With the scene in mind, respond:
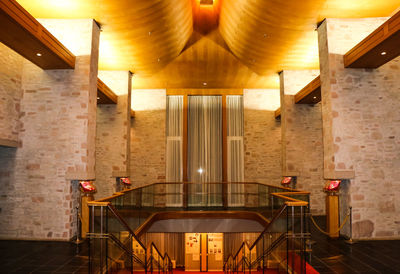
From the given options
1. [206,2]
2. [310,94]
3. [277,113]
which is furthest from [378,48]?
[277,113]

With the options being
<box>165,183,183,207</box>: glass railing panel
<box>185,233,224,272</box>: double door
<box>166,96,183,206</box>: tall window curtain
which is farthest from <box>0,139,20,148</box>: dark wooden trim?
<box>185,233,224,272</box>: double door

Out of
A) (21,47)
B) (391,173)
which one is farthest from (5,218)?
(391,173)

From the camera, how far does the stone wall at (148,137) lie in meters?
14.6

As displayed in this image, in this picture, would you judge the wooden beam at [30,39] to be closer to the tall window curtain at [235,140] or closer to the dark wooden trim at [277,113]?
the tall window curtain at [235,140]

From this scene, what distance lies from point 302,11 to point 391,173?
4.55m

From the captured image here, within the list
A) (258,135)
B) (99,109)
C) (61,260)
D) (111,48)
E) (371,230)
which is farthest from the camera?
(258,135)

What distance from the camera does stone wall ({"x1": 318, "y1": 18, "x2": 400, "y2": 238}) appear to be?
23.7 ft

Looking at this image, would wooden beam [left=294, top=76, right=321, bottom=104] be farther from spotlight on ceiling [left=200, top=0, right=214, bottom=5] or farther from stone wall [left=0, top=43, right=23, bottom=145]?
stone wall [left=0, top=43, right=23, bottom=145]

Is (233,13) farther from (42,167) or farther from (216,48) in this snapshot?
(42,167)

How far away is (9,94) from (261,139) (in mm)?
10844

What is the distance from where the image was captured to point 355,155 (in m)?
7.39

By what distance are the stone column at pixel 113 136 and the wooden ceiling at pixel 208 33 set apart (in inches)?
24.9

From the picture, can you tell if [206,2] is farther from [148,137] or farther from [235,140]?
[148,137]

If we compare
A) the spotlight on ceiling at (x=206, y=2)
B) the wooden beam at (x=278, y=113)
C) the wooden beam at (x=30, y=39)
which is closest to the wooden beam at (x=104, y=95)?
the wooden beam at (x=30, y=39)
